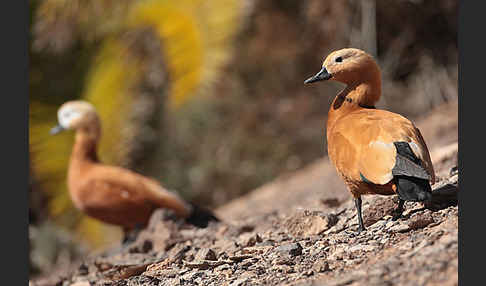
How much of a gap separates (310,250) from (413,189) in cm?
62

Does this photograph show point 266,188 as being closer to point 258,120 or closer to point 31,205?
point 258,120

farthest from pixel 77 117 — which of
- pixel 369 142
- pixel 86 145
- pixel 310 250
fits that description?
pixel 369 142

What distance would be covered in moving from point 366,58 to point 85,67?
21.9 ft

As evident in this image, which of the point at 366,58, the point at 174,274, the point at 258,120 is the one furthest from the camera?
the point at 258,120

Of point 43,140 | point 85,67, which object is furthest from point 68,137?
point 85,67

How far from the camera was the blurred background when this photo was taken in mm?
9219

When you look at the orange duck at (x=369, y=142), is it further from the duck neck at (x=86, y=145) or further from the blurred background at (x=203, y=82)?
the blurred background at (x=203, y=82)

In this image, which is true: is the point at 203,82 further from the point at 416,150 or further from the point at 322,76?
the point at 416,150

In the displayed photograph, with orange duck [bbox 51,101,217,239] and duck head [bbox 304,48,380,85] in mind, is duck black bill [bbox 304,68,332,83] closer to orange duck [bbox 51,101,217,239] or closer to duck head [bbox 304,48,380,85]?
duck head [bbox 304,48,380,85]

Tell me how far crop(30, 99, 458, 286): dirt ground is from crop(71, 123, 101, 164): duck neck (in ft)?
3.52

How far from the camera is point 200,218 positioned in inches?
215

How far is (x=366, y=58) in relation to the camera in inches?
143

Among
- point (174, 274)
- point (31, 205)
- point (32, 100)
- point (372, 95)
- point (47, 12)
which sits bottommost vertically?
point (174, 274)

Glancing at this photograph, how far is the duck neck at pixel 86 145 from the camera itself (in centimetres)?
591
